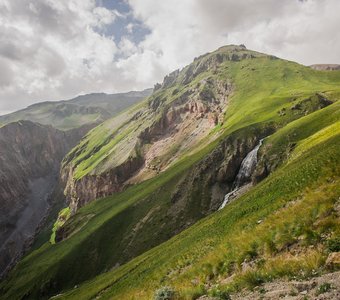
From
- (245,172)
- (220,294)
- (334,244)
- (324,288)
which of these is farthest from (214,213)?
(324,288)

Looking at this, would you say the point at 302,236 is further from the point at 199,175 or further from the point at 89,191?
the point at 89,191

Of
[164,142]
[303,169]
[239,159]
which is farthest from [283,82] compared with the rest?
[303,169]

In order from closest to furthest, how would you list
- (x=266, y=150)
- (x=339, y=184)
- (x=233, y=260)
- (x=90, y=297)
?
(x=233, y=260) → (x=339, y=184) → (x=90, y=297) → (x=266, y=150)

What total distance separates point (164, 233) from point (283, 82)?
471 feet

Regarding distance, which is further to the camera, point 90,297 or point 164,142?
point 164,142

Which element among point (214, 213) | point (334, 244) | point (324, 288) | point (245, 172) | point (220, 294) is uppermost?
point (245, 172)

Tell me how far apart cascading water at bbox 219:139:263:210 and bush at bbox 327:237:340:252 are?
61.5m

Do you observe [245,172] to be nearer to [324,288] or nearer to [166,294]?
[166,294]

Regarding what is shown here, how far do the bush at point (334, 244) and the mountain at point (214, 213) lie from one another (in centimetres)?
8

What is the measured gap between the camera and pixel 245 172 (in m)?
84.4

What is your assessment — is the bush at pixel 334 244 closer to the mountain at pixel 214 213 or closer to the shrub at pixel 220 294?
the mountain at pixel 214 213

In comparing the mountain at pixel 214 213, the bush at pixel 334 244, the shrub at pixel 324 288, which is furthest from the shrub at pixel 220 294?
the bush at pixel 334 244

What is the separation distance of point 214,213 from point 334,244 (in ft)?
140

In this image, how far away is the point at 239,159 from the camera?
90625 millimetres
